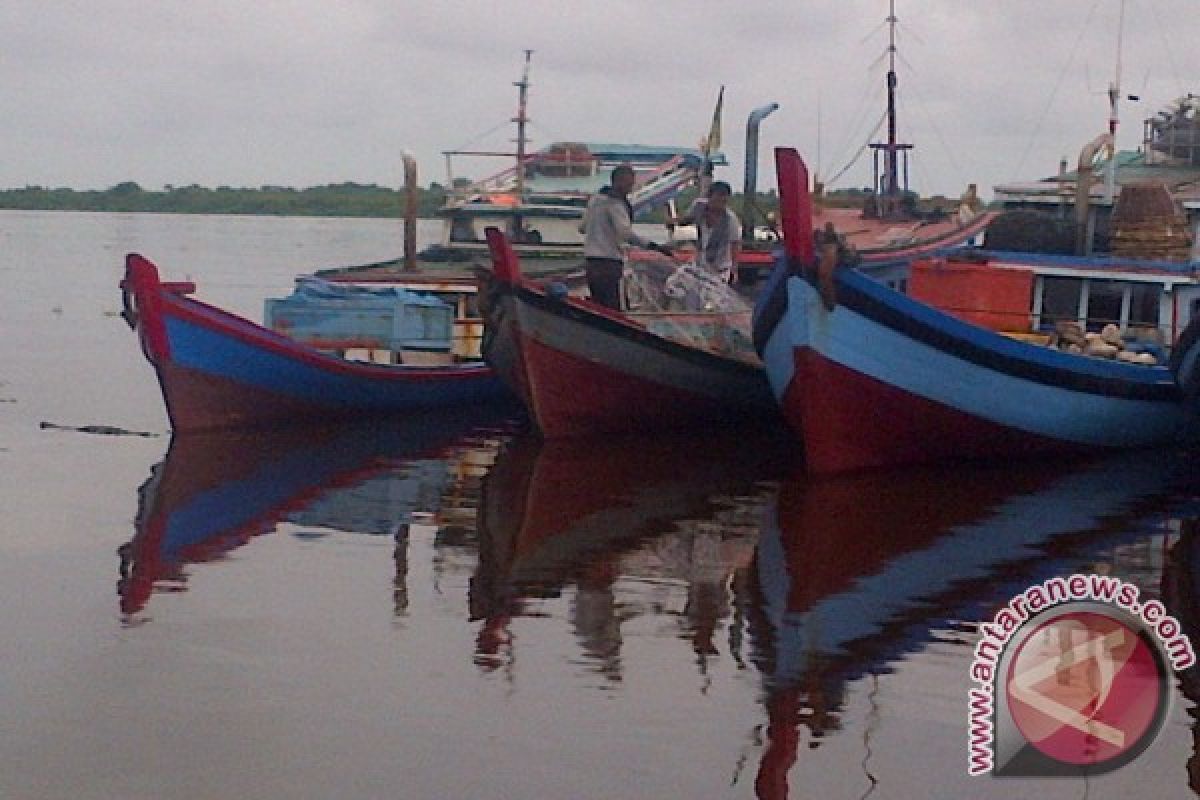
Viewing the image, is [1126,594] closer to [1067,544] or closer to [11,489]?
[1067,544]

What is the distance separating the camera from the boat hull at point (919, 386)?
45.3 ft

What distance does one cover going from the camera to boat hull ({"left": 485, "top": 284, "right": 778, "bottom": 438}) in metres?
15.5

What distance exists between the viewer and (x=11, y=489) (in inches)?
535

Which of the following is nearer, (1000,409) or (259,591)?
(259,591)

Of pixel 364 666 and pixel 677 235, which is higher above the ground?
pixel 677 235

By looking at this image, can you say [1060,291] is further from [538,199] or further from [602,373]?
[538,199]


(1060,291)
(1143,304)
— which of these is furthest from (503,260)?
(1143,304)

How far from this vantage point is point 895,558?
11469 millimetres

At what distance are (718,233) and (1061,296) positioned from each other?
3786 mm

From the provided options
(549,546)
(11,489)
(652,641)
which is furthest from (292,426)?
(652,641)

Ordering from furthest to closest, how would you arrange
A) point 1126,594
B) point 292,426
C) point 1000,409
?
point 292,426
point 1000,409
point 1126,594

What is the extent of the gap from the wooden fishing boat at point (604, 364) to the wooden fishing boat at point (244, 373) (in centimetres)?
150

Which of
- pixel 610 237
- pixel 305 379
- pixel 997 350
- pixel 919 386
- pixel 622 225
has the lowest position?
pixel 305 379

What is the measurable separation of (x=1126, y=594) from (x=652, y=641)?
276 centimetres
